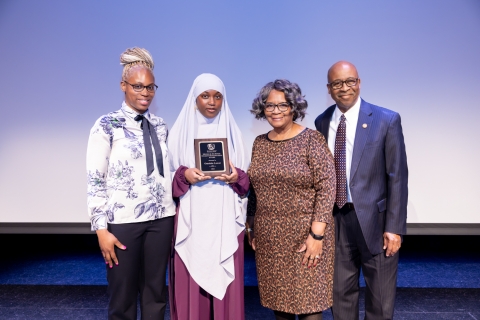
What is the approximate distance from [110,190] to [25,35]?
87.0 inches

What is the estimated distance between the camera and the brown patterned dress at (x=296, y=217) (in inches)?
74.3

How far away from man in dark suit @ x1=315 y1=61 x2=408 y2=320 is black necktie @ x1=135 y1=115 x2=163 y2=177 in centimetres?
97

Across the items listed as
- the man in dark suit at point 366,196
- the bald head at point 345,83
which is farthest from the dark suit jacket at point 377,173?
the bald head at point 345,83

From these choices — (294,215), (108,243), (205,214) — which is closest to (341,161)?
(294,215)

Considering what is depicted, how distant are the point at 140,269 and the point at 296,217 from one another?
89cm

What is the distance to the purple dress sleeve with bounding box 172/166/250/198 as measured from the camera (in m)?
1.96

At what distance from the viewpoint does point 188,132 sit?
202 cm

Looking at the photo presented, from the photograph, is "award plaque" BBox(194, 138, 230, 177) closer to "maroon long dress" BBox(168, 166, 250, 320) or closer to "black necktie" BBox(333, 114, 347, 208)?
"maroon long dress" BBox(168, 166, 250, 320)

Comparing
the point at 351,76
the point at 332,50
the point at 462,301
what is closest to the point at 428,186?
the point at 462,301

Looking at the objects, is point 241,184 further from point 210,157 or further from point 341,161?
point 341,161

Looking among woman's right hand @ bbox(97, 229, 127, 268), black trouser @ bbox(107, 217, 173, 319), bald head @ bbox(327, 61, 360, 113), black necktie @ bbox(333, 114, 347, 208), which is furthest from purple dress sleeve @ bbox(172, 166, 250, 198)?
bald head @ bbox(327, 61, 360, 113)

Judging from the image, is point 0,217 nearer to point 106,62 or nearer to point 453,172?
point 106,62

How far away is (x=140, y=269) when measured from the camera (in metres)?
1.98

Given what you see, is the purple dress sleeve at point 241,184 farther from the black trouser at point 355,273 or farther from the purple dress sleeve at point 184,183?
the black trouser at point 355,273
